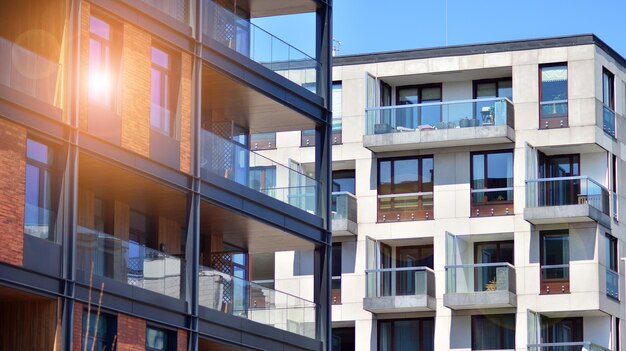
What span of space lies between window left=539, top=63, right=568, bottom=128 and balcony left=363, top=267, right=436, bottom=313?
267 inches

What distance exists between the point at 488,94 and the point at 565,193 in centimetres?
472

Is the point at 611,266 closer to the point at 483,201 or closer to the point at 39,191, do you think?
the point at 483,201

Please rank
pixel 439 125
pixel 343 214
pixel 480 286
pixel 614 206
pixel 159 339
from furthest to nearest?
pixel 614 206 → pixel 343 214 → pixel 439 125 → pixel 480 286 → pixel 159 339

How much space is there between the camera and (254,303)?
43.2m

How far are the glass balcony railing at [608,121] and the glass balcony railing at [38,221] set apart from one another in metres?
32.3

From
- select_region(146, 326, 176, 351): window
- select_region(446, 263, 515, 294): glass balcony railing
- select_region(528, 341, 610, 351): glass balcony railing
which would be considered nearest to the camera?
select_region(146, 326, 176, 351): window

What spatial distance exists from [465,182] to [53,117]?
1202 inches

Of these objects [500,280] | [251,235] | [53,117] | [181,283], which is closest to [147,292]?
[181,283]

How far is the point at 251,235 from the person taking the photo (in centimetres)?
4525

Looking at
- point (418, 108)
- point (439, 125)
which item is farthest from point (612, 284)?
point (418, 108)

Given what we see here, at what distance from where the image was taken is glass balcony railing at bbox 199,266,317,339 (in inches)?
1606

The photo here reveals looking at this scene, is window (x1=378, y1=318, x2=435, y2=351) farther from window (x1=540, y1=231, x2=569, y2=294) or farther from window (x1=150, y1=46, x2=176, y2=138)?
window (x1=150, y1=46, x2=176, y2=138)

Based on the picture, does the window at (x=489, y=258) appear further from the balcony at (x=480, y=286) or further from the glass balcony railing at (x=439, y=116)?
the glass balcony railing at (x=439, y=116)

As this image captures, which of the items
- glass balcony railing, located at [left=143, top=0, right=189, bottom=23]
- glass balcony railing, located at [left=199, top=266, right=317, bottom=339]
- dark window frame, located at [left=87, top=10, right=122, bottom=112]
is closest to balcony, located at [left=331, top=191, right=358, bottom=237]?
glass balcony railing, located at [left=199, top=266, right=317, bottom=339]
